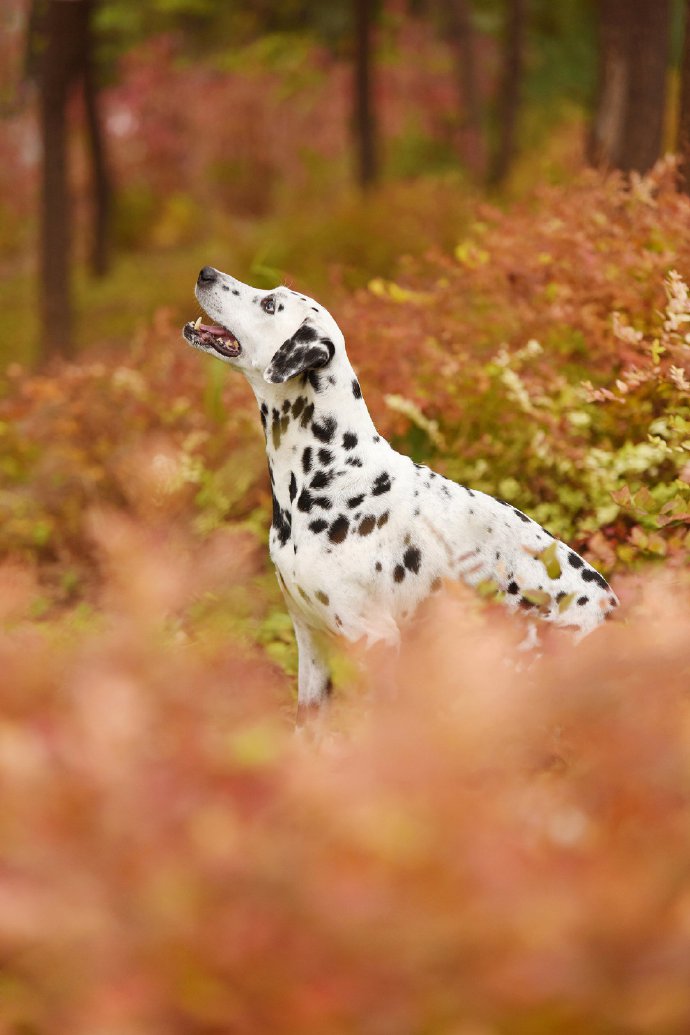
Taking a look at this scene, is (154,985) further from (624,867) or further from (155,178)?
(155,178)

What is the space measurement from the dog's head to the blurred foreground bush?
172 centimetres

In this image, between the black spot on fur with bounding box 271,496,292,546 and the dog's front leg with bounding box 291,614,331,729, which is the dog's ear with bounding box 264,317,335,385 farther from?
the dog's front leg with bounding box 291,614,331,729

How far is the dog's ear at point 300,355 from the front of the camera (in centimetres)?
394

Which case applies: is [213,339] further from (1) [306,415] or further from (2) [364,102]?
(2) [364,102]

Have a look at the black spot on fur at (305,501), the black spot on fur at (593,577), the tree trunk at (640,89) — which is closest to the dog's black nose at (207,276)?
the black spot on fur at (305,501)

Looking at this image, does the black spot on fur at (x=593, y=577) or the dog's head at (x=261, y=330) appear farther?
the black spot on fur at (x=593, y=577)

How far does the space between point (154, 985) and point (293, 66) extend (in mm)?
21852

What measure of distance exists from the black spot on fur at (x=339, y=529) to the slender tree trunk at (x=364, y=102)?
1417cm

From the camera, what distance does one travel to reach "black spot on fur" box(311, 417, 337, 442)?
408 centimetres

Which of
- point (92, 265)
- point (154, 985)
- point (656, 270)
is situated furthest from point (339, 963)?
point (92, 265)

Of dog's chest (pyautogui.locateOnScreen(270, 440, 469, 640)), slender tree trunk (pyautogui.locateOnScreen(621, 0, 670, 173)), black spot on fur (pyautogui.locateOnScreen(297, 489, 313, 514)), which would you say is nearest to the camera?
dog's chest (pyautogui.locateOnScreen(270, 440, 469, 640))

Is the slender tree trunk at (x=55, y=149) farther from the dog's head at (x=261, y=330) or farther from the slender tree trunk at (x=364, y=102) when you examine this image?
the dog's head at (x=261, y=330)

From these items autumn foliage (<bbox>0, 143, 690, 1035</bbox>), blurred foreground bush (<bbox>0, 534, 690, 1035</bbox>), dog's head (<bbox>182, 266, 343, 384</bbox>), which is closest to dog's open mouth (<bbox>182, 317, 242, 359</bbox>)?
dog's head (<bbox>182, 266, 343, 384</bbox>)

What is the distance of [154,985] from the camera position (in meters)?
1.94
